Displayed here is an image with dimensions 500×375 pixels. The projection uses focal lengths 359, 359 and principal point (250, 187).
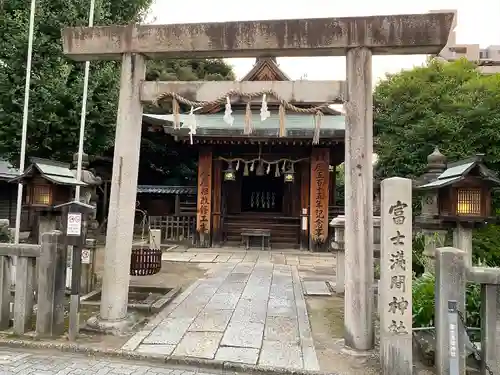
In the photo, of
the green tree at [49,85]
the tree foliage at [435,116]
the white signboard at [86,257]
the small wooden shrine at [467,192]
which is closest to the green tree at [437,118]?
the tree foliage at [435,116]

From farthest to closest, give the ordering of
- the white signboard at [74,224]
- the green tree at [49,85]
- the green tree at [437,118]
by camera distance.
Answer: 1. the green tree at [437,118]
2. the green tree at [49,85]
3. the white signboard at [74,224]

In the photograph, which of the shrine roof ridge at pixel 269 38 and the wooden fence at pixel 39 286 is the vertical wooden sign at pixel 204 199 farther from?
the wooden fence at pixel 39 286

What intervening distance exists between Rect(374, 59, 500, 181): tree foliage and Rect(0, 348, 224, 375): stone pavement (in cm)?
1145

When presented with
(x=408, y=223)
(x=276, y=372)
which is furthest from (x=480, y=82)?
(x=276, y=372)

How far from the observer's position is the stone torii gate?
4.70 metres

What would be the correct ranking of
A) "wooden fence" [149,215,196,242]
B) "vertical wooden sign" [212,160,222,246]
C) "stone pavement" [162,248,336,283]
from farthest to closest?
"wooden fence" [149,215,196,242] < "vertical wooden sign" [212,160,222,246] < "stone pavement" [162,248,336,283]

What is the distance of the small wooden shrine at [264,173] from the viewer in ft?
45.0

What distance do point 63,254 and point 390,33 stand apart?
5.34 m

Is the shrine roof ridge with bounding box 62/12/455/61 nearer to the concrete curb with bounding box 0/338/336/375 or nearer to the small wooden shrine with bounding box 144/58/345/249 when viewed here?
the concrete curb with bounding box 0/338/336/375

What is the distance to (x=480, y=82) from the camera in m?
13.0

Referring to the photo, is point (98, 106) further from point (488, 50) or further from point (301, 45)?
point (488, 50)

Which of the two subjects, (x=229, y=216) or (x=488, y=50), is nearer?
(x=229, y=216)

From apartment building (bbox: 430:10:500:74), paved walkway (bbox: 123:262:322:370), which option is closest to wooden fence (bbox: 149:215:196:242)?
paved walkway (bbox: 123:262:322:370)

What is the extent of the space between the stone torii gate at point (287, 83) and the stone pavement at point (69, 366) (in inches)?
32.2
